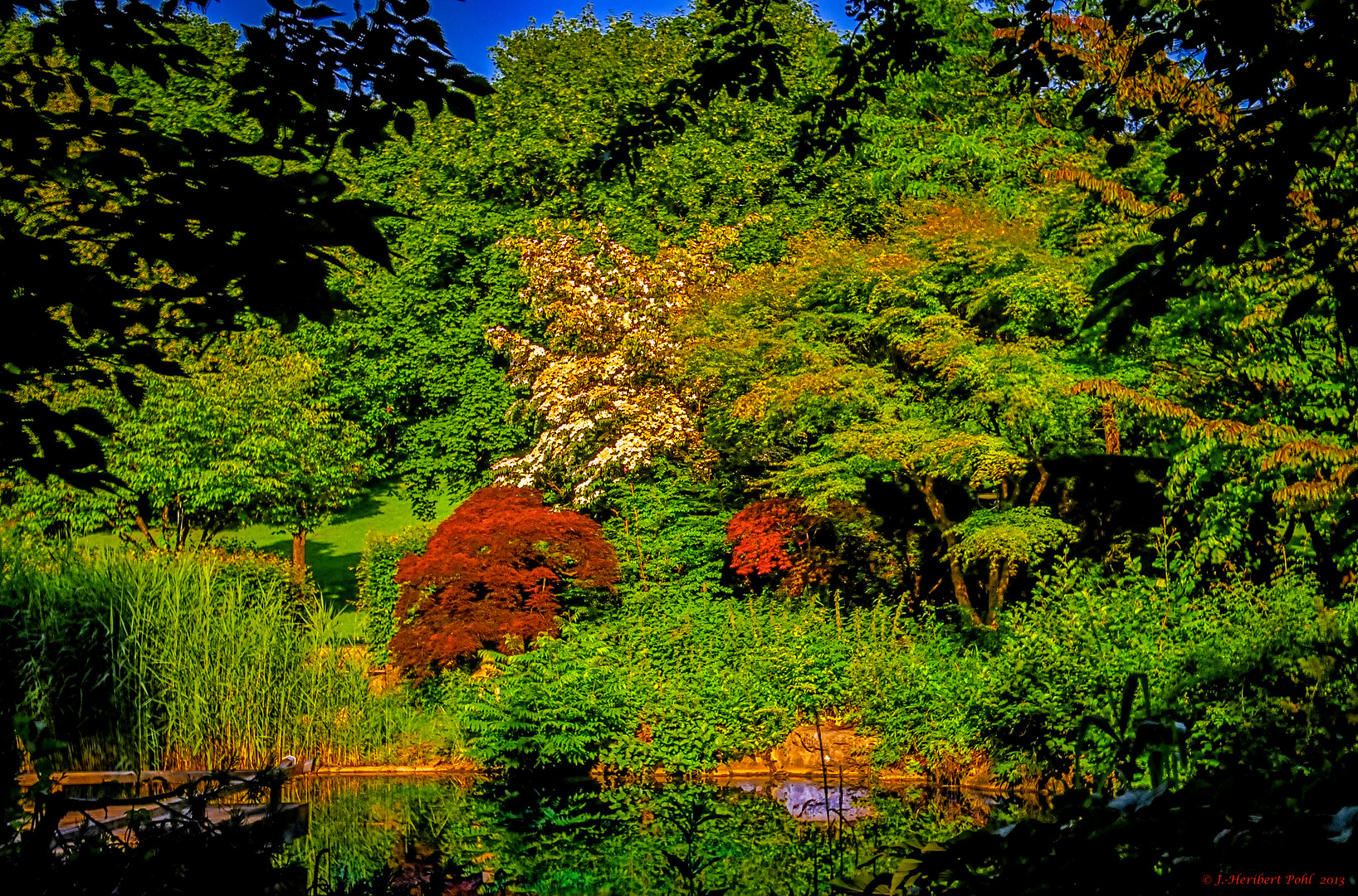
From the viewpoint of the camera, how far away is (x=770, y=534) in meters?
13.7

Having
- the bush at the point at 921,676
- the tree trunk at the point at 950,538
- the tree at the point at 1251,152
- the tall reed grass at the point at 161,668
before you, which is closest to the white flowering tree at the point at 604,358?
the bush at the point at 921,676

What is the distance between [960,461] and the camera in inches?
446

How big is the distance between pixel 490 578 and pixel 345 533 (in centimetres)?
1594

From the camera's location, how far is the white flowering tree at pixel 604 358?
1578cm

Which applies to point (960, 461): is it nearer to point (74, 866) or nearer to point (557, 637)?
point (557, 637)

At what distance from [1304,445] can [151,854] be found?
28.9 feet

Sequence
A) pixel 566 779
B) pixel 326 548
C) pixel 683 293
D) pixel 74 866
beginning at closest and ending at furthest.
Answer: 1. pixel 74 866
2. pixel 566 779
3. pixel 683 293
4. pixel 326 548

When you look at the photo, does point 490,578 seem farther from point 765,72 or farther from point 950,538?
point 765,72

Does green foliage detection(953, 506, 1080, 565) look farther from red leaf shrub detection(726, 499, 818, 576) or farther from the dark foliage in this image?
the dark foliage

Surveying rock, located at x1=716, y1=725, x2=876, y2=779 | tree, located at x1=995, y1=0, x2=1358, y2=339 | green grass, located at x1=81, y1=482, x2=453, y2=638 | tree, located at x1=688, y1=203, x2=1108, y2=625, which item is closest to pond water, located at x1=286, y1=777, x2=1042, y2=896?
rock, located at x1=716, y1=725, x2=876, y2=779

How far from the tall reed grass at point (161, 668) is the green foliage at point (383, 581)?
4079 mm

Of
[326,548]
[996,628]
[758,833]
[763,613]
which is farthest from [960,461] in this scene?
[326,548]

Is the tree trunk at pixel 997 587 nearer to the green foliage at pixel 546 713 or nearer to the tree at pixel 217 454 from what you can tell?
the green foliage at pixel 546 713

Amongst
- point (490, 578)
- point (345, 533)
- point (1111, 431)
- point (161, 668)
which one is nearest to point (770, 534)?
point (490, 578)
